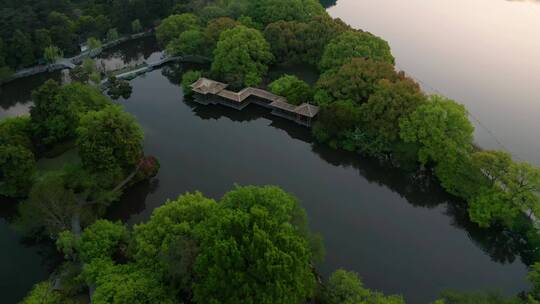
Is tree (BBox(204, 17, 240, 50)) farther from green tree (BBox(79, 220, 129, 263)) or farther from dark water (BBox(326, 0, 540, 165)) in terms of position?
green tree (BBox(79, 220, 129, 263))

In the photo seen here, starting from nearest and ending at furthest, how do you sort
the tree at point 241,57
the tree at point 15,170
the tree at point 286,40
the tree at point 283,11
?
1. the tree at point 15,170
2. the tree at point 241,57
3. the tree at point 286,40
4. the tree at point 283,11

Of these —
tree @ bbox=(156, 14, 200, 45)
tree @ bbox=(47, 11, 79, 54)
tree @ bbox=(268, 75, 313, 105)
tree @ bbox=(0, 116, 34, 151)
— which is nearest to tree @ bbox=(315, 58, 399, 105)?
tree @ bbox=(268, 75, 313, 105)

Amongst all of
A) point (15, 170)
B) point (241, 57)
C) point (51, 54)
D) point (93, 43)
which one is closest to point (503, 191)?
point (241, 57)

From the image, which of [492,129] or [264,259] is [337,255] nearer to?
[264,259]

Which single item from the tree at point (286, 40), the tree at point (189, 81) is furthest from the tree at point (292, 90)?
the tree at point (189, 81)

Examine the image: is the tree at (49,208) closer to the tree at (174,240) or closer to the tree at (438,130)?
the tree at (174,240)

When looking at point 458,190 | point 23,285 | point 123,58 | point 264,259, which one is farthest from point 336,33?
point 23,285
